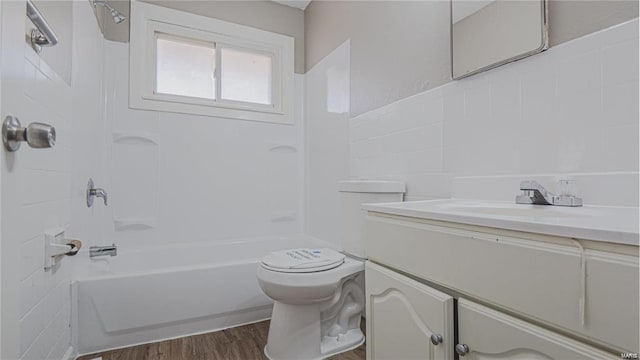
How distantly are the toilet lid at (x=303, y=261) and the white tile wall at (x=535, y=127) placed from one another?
52 cm

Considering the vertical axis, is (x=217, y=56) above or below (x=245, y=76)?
above

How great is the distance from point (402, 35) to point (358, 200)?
92cm

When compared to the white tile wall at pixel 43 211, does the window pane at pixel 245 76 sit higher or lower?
higher

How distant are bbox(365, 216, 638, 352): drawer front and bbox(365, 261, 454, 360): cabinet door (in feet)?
0.18

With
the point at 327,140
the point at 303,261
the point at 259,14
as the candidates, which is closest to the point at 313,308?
the point at 303,261

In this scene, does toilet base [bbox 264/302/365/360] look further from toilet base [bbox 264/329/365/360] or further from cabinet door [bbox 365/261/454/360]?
cabinet door [bbox 365/261/454/360]

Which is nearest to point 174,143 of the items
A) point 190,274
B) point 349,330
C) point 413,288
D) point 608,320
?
point 190,274

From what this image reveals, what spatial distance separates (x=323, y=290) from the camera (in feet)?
5.04

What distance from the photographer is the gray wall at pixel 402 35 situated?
3.19 feet

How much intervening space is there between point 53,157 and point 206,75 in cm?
161

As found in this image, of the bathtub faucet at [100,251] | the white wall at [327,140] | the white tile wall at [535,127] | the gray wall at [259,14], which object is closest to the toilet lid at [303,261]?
the white tile wall at [535,127]

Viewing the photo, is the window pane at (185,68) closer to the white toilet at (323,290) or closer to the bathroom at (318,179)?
the bathroom at (318,179)

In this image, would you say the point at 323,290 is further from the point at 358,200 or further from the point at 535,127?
the point at 535,127

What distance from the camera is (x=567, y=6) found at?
1.01m
